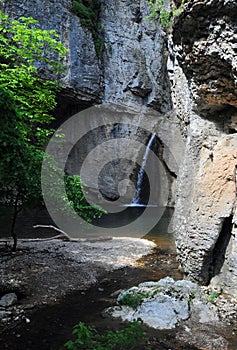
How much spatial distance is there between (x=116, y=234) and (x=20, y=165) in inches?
372

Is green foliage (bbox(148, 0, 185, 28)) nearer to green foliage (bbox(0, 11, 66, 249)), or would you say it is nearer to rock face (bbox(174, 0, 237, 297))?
rock face (bbox(174, 0, 237, 297))

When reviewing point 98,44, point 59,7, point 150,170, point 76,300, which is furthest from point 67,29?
point 76,300

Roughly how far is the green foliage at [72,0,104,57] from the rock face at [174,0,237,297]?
16.6 metres

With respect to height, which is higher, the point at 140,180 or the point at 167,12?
the point at 167,12

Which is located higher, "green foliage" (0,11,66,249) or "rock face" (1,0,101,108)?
"rock face" (1,0,101,108)

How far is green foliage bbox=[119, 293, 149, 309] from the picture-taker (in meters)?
5.52

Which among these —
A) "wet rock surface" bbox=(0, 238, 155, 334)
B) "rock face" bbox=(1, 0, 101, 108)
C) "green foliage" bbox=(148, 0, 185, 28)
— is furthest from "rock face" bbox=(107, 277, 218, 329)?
"rock face" bbox=(1, 0, 101, 108)

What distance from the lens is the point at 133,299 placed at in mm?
5629

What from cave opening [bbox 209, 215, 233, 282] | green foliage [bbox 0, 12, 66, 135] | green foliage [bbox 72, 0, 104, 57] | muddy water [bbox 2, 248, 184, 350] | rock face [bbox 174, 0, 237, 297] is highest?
green foliage [bbox 72, 0, 104, 57]

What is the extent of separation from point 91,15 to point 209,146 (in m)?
18.8

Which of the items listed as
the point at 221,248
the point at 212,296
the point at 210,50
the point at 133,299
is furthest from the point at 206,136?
the point at 133,299

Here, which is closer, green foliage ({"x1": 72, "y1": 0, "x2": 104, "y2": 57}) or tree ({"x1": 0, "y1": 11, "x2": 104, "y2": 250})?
tree ({"x1": 0, "y1": 11, "x2": 104, "y2": 250})

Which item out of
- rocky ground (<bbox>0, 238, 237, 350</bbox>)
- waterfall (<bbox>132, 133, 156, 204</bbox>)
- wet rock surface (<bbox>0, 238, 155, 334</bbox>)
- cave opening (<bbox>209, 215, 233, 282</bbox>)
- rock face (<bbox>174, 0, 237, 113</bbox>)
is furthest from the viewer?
waterfall (<bbox>132, 133, 156, 204</bbox>)

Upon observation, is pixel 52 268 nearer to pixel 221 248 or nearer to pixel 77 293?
pixel 77 293
